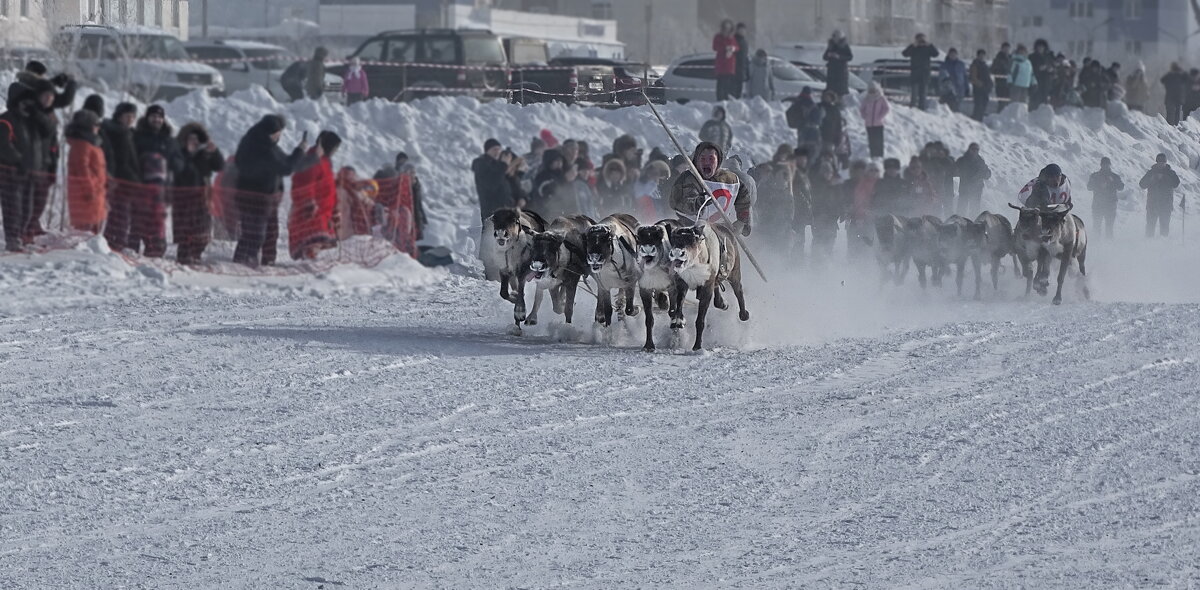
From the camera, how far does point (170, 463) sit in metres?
8.05

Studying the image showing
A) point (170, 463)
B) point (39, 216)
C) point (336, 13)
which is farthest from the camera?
point (336, 13)

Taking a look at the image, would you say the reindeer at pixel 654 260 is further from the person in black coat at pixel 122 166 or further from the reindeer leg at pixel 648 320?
the person in black coat at pixel 122 166

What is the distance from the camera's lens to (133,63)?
2564 centimetres

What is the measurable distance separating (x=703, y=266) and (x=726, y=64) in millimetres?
17597

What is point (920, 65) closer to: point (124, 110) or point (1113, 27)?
point (124, 110)

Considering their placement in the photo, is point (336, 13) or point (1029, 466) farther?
point (336, 13)

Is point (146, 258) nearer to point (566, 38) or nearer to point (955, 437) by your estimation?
point (955, 437)

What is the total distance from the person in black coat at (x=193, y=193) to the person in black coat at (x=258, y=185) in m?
0.34

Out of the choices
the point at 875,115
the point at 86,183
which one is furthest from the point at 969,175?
the point at 86,183

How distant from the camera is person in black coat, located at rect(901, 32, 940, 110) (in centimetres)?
3097

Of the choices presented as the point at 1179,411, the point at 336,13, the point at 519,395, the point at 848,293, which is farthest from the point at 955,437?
the point at 336,13

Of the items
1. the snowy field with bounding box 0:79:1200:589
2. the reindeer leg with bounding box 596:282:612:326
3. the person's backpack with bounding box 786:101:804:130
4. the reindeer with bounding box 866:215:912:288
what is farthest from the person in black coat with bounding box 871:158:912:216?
the reindeer leg with bounding box 596:282:612:326

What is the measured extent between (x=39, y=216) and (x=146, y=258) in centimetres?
94

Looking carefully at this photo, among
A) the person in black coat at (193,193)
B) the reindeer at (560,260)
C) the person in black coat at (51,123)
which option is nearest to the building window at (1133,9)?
the person in black coat at (193,193)
